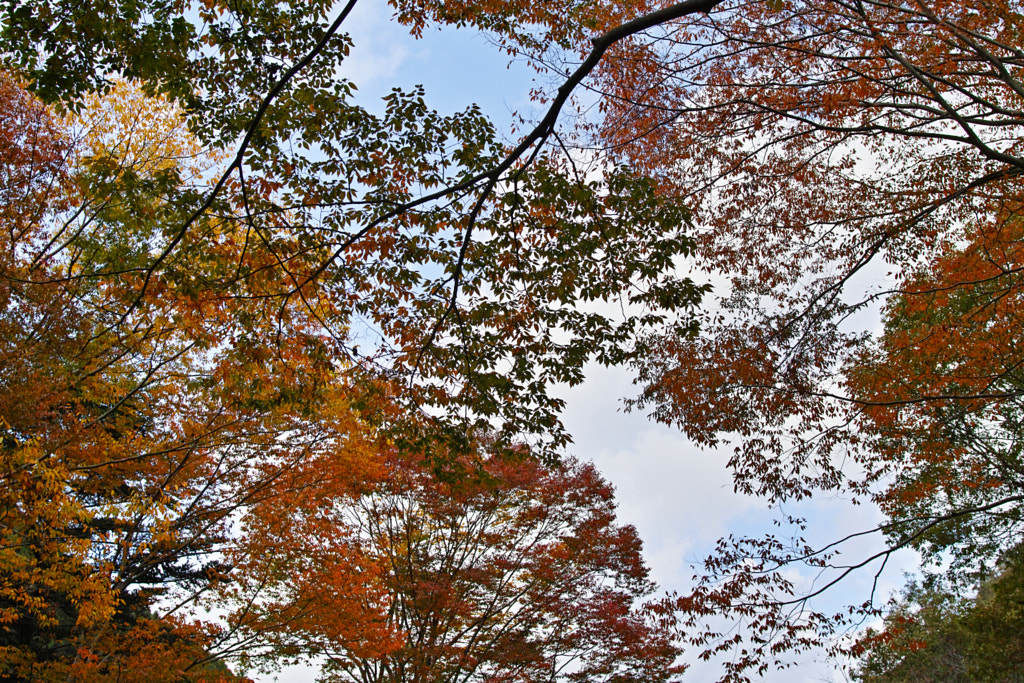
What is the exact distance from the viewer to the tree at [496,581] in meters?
12.6

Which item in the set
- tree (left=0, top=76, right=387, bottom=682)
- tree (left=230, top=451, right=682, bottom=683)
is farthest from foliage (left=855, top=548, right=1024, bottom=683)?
tree (left=0, top=76, right=387, bottom=682)

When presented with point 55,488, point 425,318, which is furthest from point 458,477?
point 55,488

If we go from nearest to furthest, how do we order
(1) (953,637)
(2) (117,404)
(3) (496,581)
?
(2) (117,404) < (3) (496,581) < (1) (953,637)

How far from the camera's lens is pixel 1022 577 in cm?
1309

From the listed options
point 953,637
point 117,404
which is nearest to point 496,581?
point 117,404

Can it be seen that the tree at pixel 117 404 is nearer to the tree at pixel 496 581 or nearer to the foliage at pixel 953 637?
the tree at pixel 496 581

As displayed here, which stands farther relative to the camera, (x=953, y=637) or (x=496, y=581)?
(x=953, y=637)

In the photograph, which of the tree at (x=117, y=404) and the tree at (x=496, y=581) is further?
the tree at (x=496, y=581)

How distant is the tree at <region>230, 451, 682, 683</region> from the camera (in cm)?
1262

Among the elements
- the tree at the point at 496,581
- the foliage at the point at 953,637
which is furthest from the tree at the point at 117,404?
the foliage at the point at 953,637

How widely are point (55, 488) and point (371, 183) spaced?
15.2 feet

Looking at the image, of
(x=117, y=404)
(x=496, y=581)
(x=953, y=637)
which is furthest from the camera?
(x=953, y=637)

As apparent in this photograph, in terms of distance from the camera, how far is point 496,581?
43.7 ft

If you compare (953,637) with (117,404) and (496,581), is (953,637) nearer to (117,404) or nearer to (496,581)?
(496,581)
